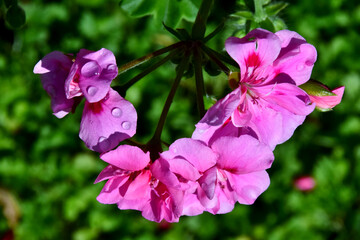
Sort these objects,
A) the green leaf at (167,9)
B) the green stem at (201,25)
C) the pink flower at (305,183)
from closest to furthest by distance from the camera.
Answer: the green stem at (201,25)
the green leaf at (167,9)
the pink flower at (305,183)

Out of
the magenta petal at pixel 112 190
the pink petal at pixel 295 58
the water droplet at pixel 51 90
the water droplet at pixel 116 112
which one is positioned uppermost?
the pink petal at pixel 295 58

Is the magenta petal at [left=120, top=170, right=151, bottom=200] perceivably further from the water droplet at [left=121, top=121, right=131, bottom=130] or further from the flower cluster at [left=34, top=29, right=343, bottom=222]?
the water droplet at [left=121, top=121, right=131, bottom=130]

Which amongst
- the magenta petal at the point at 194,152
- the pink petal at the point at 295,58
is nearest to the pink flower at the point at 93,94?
the magenta petal at the point at 194,152

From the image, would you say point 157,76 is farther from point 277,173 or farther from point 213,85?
point 277,173

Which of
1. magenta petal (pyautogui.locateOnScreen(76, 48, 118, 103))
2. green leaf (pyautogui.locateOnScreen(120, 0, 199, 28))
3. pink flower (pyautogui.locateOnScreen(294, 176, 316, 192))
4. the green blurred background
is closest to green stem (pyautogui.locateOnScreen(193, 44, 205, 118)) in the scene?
magenta petal (pyautogui.locateOnScreen(76, 48, 118, 103))

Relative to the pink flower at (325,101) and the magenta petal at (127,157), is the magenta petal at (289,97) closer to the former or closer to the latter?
the pink flower at (325,101)

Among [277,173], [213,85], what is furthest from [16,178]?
[277,173]
